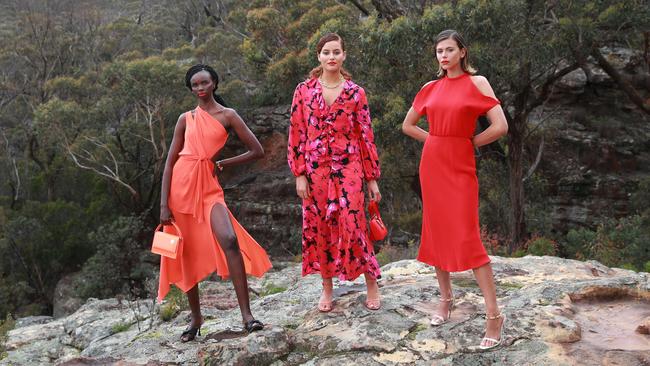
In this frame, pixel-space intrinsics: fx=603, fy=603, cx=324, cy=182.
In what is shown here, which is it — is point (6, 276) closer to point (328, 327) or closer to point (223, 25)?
point (223, 25)

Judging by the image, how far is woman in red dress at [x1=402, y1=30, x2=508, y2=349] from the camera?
131 inches

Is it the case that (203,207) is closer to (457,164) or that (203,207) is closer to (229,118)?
(229,118)

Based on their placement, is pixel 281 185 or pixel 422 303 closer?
pixel 422 303

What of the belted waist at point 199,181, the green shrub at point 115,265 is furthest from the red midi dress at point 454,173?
the green shrub at point 115,265

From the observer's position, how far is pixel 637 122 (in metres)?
15.9

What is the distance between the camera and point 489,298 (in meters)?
3.30

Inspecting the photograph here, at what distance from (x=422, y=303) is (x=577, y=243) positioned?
29.7ft

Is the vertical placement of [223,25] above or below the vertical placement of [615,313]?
above

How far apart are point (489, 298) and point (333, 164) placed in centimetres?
123

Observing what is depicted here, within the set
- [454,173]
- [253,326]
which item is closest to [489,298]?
[454,173]

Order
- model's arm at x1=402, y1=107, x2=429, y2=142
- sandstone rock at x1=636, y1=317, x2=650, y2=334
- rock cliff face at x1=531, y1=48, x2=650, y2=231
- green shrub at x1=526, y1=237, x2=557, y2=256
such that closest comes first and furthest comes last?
sandstone rock at x1=636, y1=317, x2=650, y2=334 → model's arm at x1=402, y1=107, x2=429, y2=142 → green shrub at x1=526, y1=237, x2=557, y2=256 → rock cliff face at x1=531, y1=48, x2=650, y2=231

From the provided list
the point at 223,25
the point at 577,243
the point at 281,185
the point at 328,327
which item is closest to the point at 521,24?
the point at 577,243

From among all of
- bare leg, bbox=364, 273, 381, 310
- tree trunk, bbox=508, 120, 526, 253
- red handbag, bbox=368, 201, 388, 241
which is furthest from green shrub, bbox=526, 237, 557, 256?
red handbag, bbox=368, 201, 388, 241

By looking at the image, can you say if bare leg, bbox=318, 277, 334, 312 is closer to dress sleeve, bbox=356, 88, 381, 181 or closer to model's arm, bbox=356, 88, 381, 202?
model's arm, bbox=356, 88, 381, 202
